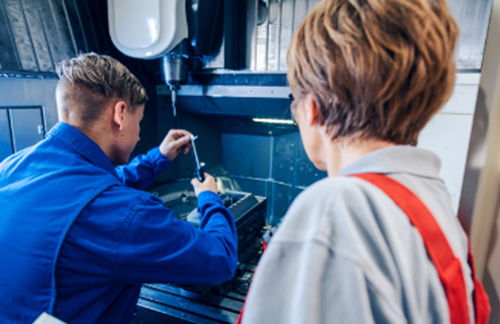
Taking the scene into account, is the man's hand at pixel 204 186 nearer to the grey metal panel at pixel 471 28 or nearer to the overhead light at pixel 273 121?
→ the overhead light at pixel 273 121

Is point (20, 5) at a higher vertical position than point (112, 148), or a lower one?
higher

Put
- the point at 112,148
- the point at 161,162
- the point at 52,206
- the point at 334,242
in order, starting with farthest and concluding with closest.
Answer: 1. the point at 161,162
2. the point at 112,148
3. the point at 52,206
4. the point at 334,242

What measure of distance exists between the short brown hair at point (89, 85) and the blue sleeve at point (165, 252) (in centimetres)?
35

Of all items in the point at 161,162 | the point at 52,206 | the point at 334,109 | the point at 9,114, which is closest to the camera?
the point at 334,109

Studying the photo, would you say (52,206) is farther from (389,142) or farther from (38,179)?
(389,142)

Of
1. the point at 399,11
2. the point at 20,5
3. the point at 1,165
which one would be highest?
the point at 20,5

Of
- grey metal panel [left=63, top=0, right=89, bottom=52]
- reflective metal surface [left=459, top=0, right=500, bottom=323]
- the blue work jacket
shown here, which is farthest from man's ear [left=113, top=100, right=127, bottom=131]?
reflective metal surface [left=459, top=0, right=500, bottom=323]

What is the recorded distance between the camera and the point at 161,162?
1.29 meters

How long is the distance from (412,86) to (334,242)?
0.24m

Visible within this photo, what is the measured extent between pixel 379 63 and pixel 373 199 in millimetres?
182

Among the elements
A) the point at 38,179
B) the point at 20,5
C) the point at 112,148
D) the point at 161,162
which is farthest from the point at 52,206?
the point at 20,5

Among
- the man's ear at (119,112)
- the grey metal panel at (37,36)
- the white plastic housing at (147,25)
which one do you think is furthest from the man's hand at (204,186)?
the grey metal panel at (37,36)

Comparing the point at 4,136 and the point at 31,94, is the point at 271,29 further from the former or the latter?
the point at 4,136

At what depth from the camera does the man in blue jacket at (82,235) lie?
664 millimetres
